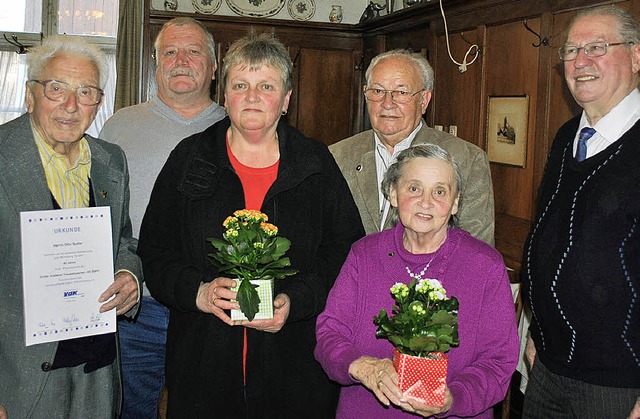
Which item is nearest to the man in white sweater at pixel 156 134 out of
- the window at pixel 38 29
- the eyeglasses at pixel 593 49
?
the eyeglasses at pixel 593 49

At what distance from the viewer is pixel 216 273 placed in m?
2.24

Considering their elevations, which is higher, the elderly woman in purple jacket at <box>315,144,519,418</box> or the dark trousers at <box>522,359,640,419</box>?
the elderly woman in purple jacket at <box>315,144,519,418</box>

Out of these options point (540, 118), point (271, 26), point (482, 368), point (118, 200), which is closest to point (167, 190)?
point (118, 200)

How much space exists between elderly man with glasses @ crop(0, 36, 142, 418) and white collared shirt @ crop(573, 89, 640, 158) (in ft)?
4.91

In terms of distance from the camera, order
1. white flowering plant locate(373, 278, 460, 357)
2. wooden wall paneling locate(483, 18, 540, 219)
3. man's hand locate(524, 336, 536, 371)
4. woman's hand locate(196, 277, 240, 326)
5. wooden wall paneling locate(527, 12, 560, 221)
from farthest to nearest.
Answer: wooden wall paneling locate(483, 18, 540, 219), wooden wall paneling locate(527, 12, 560, 221), man's hand locate(524, 336, 536, 371), woman's hand locate(196, 277, 240, 326), white flowering plant locate(373, 278, 460, 357)

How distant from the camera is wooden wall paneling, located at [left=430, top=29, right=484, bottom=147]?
4.49 m

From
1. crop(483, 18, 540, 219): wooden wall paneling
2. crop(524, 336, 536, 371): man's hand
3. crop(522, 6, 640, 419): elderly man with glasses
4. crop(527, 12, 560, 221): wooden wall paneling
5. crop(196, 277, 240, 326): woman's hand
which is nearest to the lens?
crop(522, 6, 640, 419): elderly man with glasses

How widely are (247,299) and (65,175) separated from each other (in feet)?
2.27

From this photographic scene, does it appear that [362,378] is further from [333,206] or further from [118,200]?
[118,200]

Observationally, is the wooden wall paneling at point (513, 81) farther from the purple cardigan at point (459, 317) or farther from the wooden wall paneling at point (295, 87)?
the wooden wall paneling at point (295, 87)

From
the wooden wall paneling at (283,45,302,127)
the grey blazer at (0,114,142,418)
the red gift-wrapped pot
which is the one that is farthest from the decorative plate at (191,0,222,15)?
the red gift-wrapped pot

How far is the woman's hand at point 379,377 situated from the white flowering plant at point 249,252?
1.10 ft

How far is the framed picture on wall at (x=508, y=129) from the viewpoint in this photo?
13.1 feet

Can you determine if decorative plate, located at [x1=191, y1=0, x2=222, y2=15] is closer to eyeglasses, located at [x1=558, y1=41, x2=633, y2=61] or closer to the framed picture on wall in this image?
the framed picture on wall
